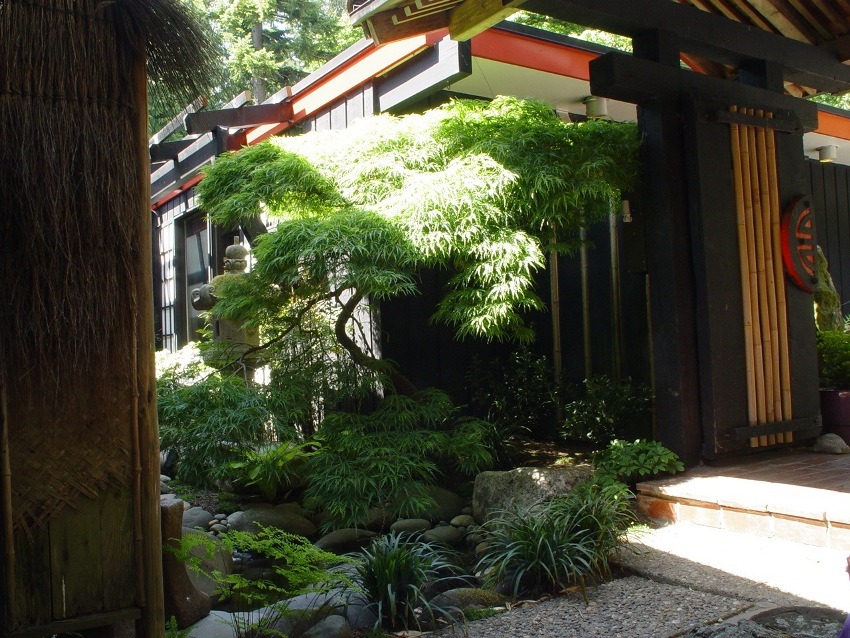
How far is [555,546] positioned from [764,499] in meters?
1.38

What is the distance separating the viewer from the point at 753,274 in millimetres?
5797

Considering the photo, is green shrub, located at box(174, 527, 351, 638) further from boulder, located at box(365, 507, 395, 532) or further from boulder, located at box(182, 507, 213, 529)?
boulder, located at box(182, 507, 213, 529)

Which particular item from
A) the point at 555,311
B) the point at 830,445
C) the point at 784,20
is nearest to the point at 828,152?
the point at 784,20

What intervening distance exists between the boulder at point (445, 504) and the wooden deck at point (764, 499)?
1.29 m

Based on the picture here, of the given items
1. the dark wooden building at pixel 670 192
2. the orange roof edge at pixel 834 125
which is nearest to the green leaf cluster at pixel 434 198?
the dark wooden building at pixel 670 192

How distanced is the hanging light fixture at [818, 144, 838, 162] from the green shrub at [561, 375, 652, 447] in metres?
5.79

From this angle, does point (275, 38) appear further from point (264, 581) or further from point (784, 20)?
point (264, 581)

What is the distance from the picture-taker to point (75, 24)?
2.82 metres

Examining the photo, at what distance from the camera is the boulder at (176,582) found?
329 centimetres

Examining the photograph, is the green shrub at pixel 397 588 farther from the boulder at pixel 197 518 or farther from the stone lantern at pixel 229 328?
the stone lantern at pixel 229 328

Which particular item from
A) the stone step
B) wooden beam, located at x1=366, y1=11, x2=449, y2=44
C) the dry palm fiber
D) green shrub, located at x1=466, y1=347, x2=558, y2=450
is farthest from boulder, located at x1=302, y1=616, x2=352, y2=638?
green shrub, located at x1=466, y1=347, x2=558, y2=450

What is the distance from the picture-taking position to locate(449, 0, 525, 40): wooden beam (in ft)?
15.1

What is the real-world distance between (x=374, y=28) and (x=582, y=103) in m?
4.00

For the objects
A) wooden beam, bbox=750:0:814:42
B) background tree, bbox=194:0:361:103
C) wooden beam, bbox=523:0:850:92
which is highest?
background tree, bbox=194:0:361:103
